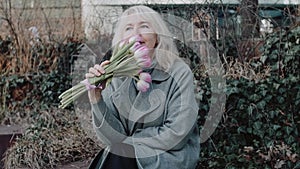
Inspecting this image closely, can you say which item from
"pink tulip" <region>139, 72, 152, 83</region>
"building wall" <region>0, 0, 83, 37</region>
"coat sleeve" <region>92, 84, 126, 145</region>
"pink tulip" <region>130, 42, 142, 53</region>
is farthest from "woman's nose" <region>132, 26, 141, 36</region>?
"building wall" <region>0, 0, 83, 37</region>

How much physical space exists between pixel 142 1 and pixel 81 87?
3596 millimetres

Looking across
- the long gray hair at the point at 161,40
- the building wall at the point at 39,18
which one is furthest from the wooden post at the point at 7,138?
the long gray hair at the point at 161,40

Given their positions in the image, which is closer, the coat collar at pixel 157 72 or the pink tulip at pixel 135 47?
the pink tulip at pixel 135 47

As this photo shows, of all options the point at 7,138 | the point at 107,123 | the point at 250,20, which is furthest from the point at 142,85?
the point at 250,20

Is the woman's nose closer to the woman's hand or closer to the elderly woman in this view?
the elderly woman

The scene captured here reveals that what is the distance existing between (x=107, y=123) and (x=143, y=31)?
49 cm

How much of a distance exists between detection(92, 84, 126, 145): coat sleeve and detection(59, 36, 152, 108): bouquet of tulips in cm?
12

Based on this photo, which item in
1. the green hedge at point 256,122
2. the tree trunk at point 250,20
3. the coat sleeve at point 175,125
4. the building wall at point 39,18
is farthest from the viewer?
the building wall at point 39,18

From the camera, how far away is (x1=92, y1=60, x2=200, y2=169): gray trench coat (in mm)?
2480

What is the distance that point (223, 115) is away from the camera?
13.4ft

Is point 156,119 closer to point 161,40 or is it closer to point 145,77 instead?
point 145,77

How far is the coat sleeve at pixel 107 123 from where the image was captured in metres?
2.59

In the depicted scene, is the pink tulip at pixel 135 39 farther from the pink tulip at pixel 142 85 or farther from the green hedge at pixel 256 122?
the green hedge at pixel 256 122

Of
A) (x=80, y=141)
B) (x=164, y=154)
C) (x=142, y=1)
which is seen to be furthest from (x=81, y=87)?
(x=142, y=1)
